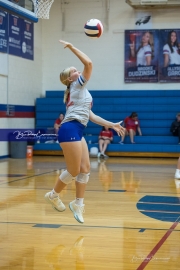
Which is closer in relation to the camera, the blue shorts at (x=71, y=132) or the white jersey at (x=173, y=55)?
the blue shorts at (x=71, y=132)

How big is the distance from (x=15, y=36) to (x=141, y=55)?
4861 mm

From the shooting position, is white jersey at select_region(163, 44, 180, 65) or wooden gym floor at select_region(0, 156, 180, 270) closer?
wooden gym floor at select_region(0, 156, 180, 270)

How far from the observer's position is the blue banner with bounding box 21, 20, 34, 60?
1839 cm

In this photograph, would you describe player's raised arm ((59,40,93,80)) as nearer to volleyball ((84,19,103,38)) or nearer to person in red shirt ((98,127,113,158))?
volleyball ((84,19,103,38))

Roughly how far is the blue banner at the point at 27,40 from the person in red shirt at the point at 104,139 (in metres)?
3.97

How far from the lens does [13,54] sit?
17.6 metres

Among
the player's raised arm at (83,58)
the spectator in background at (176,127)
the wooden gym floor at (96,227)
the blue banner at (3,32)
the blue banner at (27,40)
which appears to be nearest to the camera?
the wooden gym floor at (96,227)

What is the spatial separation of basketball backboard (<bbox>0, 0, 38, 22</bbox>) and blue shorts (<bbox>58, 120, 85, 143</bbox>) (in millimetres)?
2457

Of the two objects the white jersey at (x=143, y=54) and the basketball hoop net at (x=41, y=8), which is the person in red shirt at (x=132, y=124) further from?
the basketball hoop net at (x=41, y=8)

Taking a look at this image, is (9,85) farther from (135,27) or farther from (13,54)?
(135,27)

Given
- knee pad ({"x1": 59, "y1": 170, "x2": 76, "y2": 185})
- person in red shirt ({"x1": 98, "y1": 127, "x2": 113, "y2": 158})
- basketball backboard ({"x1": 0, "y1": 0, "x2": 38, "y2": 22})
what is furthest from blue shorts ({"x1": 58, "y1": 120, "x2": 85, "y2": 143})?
person in red shirt ({"x1": 98, "y1": 127, "x2": 113, "y2": 158})

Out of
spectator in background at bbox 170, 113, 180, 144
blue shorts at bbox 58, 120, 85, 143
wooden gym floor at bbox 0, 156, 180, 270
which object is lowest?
wooden gym floor at bbox 0, 156, 180, 270

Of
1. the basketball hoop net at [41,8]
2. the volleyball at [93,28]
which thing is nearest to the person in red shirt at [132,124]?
the basketball hoop net at [41,8]

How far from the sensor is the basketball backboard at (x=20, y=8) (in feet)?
24.5
